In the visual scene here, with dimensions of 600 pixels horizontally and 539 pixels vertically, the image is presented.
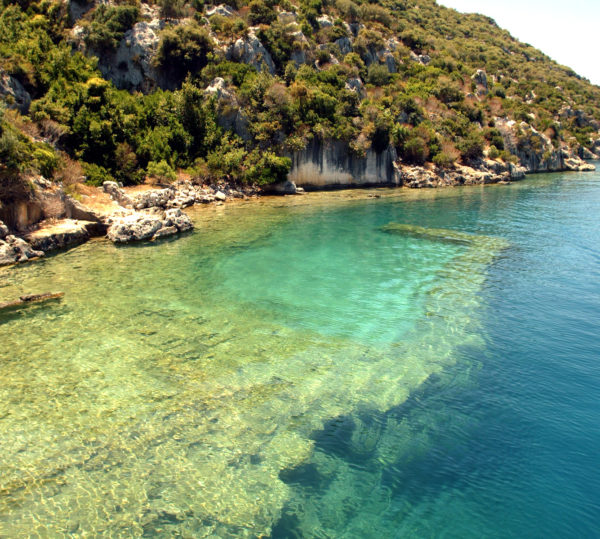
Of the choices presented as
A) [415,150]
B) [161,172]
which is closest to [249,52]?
[161,172]

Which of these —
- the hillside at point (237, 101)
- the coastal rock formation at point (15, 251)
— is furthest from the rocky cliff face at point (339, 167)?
the coastal rock formation at point (15, 251)

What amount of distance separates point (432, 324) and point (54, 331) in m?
12.7

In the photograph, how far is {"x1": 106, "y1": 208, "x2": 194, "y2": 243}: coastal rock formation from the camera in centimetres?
2488

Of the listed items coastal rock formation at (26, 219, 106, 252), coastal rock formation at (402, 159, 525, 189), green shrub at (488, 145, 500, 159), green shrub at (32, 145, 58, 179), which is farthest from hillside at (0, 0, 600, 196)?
coastal rock formation at (26, 219, 106, 252)

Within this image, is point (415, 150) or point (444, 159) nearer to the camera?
point (415, 150)

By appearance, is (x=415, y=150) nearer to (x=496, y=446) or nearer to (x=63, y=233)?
(x=63, y=233)

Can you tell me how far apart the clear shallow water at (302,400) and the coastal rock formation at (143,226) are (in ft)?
14.2

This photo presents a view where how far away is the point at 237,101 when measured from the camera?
151 feet

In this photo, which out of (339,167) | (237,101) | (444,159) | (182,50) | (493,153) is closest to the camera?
(237,101)

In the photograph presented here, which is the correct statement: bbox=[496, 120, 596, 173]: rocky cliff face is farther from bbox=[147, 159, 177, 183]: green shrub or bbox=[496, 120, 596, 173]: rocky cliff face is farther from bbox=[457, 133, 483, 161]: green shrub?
bbox=[147, 159, 177, 183]: green shrub

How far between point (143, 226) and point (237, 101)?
26351mm

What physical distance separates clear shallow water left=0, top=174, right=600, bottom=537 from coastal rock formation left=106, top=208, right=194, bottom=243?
4.34m

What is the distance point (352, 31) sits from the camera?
240 ft

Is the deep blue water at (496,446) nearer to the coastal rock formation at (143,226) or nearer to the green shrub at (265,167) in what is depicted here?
the coastal rock formation at (143,226)
